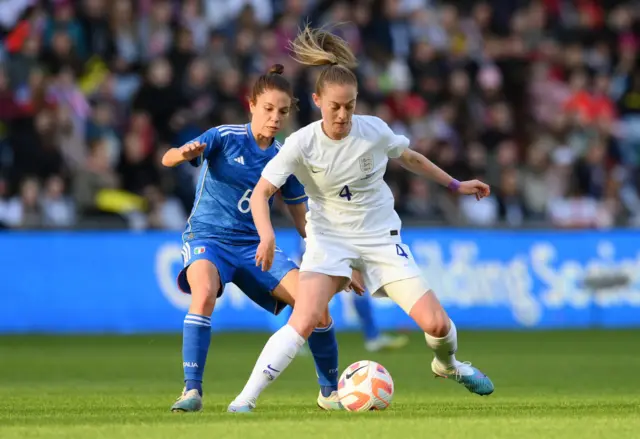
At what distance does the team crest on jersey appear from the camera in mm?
7633

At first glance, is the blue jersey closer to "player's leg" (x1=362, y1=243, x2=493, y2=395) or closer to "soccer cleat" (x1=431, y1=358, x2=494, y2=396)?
"player's leg" (x1=362, y1=243, x2=493, y2=395)

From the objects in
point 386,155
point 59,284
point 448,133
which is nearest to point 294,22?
point 448,133

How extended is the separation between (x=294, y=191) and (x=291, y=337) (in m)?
1.28

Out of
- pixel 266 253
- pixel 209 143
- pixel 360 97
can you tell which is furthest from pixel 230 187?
pixel 360 97

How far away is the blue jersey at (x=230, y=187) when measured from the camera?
26.7 ft

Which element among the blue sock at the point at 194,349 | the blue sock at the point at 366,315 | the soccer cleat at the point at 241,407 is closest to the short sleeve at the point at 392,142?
the blue sock at the point at 194,349

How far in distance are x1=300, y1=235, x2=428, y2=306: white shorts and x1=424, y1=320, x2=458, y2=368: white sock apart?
31 centimetres

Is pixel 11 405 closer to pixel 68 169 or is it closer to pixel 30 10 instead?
pixel 68 169

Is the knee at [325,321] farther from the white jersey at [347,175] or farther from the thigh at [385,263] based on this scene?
the white jersey at [347,175]

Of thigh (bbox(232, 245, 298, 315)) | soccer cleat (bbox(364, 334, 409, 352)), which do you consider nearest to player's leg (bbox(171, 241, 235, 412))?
thigh (bbox(232, 245, 298, 315))

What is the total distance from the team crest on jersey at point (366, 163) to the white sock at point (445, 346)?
1005 mm

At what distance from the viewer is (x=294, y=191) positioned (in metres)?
8.30

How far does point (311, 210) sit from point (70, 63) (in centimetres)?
1077

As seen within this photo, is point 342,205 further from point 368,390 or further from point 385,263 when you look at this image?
point 368,390
